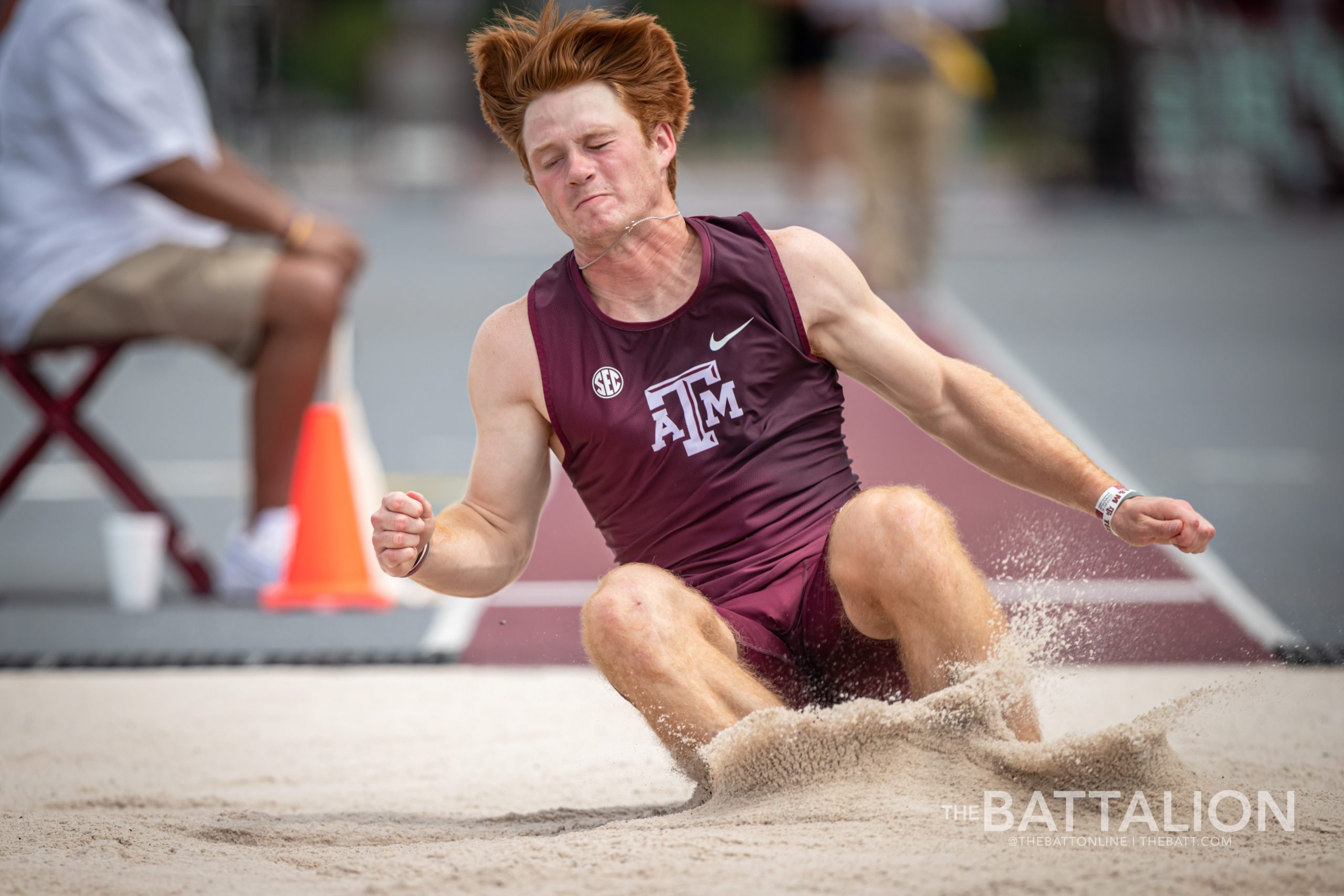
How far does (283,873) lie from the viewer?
8.78 feet

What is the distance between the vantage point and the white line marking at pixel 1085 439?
466 cm

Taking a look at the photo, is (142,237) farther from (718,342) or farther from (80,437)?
(718,342)

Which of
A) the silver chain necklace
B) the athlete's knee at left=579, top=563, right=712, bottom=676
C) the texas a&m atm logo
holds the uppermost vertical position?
→ the silver chain necklace

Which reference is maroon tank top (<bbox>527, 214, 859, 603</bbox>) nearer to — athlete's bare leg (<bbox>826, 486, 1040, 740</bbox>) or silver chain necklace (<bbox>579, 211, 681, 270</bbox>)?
silver chain necklace (<bbox>579, 211, 681, 270</bbox>)

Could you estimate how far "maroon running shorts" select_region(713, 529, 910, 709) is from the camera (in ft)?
9.96

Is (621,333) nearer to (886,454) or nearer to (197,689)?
(197,689)

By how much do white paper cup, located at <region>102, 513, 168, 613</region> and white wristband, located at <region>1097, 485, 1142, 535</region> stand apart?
10.8ft

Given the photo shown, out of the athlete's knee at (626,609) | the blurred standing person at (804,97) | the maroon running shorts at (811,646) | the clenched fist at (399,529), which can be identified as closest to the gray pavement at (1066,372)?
the blurred standing person at (804,97)

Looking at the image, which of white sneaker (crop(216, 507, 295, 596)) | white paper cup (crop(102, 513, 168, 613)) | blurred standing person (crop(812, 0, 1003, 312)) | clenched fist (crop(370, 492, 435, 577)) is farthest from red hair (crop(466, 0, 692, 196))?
blurred standing person (crop(812, 0, 1003, 312))

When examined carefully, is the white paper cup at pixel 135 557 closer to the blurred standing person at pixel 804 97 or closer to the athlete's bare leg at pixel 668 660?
the athlete's bare leg at pixel 668 660

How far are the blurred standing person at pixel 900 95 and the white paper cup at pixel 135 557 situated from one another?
690 centimetres

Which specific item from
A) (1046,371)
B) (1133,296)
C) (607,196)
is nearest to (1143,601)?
(607,196)

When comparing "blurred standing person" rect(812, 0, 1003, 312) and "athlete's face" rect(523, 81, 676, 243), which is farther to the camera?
"blurred standing person" rect(812, 0, 1003, 312)

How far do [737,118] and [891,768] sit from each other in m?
24.9
